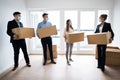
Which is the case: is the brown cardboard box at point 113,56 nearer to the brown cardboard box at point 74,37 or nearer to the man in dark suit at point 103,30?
the man in dark suit at point 103,30

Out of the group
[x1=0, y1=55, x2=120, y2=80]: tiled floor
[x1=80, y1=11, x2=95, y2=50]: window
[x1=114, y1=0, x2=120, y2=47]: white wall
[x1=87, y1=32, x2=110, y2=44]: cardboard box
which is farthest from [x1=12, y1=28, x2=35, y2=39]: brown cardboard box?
[x1=114, y1=0, x2=120, y2=47]: white wall

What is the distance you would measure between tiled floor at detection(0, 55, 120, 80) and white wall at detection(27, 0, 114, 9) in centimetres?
199

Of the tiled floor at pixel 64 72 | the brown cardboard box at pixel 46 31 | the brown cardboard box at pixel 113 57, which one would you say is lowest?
the tiled floor at pixel 64 72

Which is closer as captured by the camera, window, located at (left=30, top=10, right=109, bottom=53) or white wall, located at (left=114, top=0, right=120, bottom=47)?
white wall, located at (left=114, top=0, right=120, bottom=47)

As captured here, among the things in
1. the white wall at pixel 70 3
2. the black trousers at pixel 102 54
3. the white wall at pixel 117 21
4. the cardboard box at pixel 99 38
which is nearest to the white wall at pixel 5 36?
the white wall at pixel 70 3

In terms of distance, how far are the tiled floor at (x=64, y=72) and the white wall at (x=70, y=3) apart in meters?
1.99

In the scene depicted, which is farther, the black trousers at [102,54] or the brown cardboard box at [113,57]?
the brown cardboard box at [113,57]

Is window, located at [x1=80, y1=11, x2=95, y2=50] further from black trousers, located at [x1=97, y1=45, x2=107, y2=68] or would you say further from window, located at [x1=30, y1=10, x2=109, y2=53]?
black trousers, located at [x1=97, y1=45, x2=107, y2=68]

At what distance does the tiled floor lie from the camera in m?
3.60

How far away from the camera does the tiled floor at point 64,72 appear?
3602 mm

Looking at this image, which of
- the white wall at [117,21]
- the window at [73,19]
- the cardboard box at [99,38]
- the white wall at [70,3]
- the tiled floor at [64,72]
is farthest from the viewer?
the window at [73,19]

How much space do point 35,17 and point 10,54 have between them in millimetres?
1974

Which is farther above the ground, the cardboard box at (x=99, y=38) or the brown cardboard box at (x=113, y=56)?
the cardboard box at (x=99, y=38)

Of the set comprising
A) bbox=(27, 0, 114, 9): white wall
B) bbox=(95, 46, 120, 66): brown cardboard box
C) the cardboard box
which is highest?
bbox=(27, 0, 114, 9): white wall
